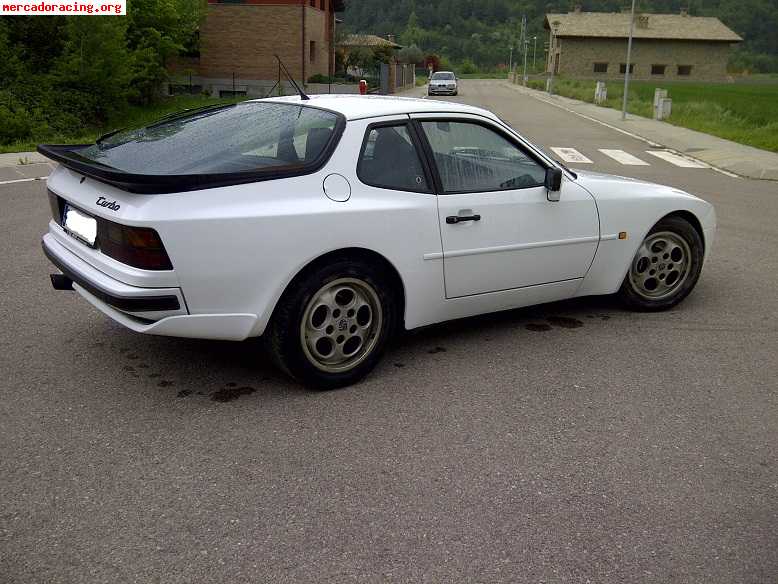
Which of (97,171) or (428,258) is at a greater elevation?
(97,171)

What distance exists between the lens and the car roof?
4.45 meters

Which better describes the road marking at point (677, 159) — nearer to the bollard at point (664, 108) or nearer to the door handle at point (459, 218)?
the bollard at point (664, 108)

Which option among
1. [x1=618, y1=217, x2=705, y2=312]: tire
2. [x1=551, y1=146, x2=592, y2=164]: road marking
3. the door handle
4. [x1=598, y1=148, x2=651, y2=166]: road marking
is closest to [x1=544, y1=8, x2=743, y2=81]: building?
[x1=598, y1=148, x2=651, y2=166]: road marking

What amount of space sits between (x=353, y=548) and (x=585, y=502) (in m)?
0.98

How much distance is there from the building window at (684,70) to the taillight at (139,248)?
344 ft

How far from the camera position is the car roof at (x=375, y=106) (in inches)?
175

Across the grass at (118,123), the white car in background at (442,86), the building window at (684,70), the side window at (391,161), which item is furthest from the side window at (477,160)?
the building window at (684,70)

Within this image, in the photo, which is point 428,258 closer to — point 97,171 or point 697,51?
point 97,171

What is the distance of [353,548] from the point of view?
2.88 meters

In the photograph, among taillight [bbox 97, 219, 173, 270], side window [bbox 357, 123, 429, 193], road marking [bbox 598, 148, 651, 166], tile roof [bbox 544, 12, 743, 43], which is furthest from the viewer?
tile roof [bbox 544, 12, 743, 43]

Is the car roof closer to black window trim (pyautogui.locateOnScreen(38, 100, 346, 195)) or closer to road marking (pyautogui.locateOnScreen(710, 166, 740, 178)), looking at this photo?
black window trim (pyautogui.locateOnScreen(38, 100, 346, 195))

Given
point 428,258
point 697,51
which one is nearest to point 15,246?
point 428,258

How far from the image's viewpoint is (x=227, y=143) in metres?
4.31

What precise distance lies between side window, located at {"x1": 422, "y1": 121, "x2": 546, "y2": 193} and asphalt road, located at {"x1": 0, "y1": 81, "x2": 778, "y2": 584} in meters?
1.02
